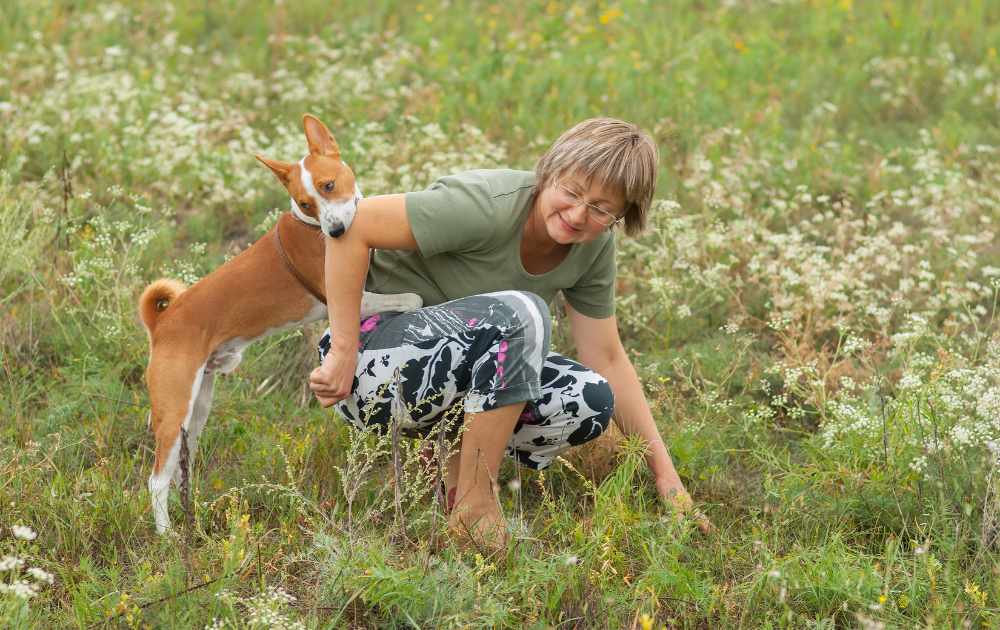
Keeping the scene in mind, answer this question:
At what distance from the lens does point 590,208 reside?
309cm

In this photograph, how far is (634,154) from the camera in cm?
307

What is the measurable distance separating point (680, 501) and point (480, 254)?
3.13 ft

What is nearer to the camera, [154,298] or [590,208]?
[590,208]

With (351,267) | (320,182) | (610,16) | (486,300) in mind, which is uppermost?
(320,182)

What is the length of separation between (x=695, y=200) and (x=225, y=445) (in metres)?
2.75

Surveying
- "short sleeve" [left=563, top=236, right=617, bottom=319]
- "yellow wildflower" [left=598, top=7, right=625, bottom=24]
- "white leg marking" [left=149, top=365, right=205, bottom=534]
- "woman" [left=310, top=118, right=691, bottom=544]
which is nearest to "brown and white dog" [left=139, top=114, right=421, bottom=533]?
"white leg marking" [left=149, top=365, right=205, bottom=534]

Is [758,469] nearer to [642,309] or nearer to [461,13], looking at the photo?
[642,309]

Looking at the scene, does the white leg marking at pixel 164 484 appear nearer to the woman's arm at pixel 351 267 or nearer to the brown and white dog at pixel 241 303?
the brown and white dog at pixel 241 303

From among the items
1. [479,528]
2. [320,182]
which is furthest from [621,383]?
[320,182]

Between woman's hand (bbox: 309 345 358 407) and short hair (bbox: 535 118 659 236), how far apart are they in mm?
764

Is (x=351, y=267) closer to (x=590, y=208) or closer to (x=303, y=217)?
(x=303, y=217)

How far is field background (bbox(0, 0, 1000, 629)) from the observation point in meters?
2.86

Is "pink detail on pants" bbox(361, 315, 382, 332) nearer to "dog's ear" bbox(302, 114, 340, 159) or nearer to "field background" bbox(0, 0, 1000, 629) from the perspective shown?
"field background" bbox(0, 0, 1000, 629)

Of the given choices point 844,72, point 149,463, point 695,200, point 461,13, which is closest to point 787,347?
point 695,200
